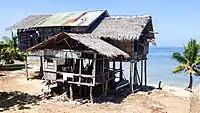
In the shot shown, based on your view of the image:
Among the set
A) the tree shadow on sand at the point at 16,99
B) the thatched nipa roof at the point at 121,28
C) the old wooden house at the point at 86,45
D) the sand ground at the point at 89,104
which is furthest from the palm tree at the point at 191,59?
the tree shadow on sand at the point at 16,99

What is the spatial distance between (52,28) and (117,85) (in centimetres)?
926

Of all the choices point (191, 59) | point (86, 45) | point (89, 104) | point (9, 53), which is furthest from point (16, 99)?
point (191, 59)

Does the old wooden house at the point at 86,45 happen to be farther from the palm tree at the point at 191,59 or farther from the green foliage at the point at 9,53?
the palm tree at the point at 191,59

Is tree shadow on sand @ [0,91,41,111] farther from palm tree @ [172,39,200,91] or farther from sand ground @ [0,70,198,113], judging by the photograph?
palm tree @ [172,39,200,91]

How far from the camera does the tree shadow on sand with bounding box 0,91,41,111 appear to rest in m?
18.6

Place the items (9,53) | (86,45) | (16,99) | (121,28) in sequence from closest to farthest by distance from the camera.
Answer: (86,45) < (16,99) < (121,28) < (9,53)

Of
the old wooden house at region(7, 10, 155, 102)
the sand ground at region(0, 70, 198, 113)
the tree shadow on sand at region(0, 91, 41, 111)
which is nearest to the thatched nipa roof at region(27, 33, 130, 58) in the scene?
the old wooden house at region(7, 10, 155, 102)

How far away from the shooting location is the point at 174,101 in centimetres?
2197

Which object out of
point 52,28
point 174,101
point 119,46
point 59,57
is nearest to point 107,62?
point 119,46

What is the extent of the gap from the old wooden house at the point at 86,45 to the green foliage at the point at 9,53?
88.2 inches

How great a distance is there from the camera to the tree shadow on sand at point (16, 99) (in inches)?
733

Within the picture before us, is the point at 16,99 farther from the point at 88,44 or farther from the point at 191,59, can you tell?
the point at 191,59

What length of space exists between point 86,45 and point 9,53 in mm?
12640

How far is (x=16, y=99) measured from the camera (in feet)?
67.4
